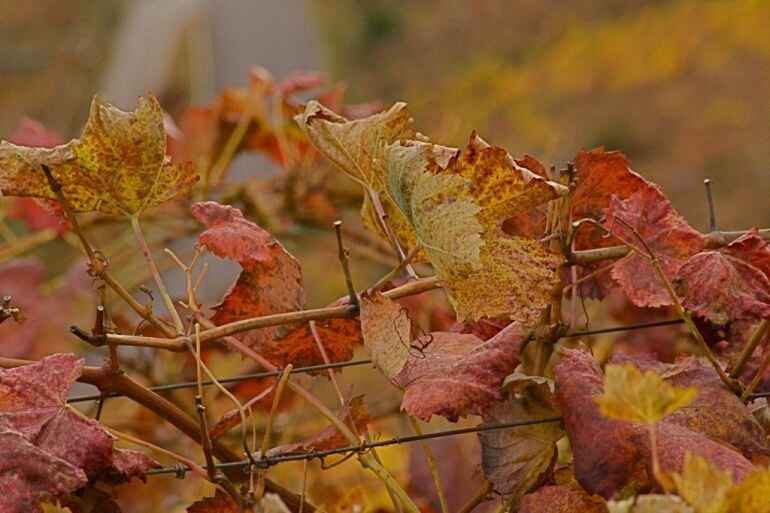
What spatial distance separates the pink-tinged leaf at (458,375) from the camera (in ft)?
1.37

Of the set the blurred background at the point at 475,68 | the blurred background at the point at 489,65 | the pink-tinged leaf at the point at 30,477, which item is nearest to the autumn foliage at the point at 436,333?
the pink-tinged leaf at the point at 30,477

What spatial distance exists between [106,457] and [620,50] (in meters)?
5.66

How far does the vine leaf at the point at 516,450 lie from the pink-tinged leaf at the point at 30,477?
0.57ft

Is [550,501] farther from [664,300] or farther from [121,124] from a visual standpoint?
[121,124]

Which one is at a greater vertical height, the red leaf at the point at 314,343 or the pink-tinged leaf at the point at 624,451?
the red leaf at the point at 314,343

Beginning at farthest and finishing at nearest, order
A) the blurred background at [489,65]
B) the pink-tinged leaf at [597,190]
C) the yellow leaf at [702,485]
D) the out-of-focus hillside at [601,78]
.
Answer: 1. the blurred background at [489,65]
2. the out-of-focus hillside at [601,78]
3. the pink-tinged leaf at [597,190]
4. the yellow leaf at [702,485]

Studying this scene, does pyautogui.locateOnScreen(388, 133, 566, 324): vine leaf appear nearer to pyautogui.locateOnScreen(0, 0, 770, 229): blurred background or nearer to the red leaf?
the red leaf

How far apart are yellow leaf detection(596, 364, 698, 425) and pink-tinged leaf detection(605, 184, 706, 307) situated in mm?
174

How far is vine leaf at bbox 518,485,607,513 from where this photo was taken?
42 cm

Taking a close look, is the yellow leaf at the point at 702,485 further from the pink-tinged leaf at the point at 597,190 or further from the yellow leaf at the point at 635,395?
the pink-tinged leaf at the point at 597,190

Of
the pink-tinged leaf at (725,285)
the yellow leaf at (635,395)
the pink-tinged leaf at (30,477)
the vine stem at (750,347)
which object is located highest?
the pink-tinged leaf at (725,285)

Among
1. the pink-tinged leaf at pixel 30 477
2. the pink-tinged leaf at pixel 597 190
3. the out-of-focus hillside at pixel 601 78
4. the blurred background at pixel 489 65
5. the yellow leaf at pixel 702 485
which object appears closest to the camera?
the yellow leaf at pixel 702 485

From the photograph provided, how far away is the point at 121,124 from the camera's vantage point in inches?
18.0

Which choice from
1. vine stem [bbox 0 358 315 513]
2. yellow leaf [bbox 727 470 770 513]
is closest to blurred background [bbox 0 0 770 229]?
vine stem [bbox 0 358 315 513]
